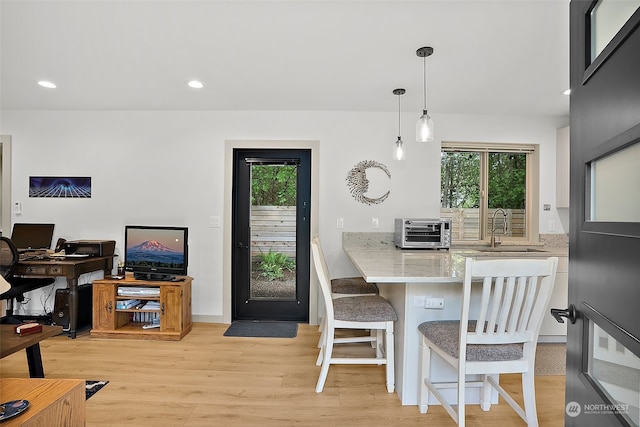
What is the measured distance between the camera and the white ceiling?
186 centimetres

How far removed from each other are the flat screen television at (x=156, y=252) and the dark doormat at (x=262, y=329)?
30.9 inches

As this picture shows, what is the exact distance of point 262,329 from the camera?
3.38 metres

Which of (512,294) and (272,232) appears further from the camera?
(272,232)

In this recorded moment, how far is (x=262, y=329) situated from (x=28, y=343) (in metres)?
1.87

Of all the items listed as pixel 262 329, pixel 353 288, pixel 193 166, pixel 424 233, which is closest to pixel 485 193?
pixel 424 233

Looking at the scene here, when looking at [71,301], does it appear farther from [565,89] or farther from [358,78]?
[565,89]

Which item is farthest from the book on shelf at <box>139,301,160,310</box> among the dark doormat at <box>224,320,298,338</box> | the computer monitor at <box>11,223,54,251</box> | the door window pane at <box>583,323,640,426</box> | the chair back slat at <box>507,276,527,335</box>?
the door window pane at <box>583,323,640,426</box>

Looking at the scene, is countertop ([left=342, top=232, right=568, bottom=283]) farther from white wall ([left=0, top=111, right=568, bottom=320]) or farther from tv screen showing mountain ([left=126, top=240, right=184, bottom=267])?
tv screen showing mountain ([left=126, top=240, right=184, bottom=267])

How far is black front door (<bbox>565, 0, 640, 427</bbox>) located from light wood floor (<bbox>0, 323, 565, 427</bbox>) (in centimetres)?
129

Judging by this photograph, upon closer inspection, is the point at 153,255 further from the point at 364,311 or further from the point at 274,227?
the point at 364,311

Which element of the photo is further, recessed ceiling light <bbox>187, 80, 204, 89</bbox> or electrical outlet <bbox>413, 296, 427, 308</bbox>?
recessed ceiling light <bbox>187, 80, 204, 89</bbox>

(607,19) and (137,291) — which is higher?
(607,19)

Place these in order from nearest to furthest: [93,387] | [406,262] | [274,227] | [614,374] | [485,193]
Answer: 1. [614,374]
2. [93,387]
3. [406,262]
4. [274,227]
5. [485,193]

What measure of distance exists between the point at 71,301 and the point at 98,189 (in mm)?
1234
